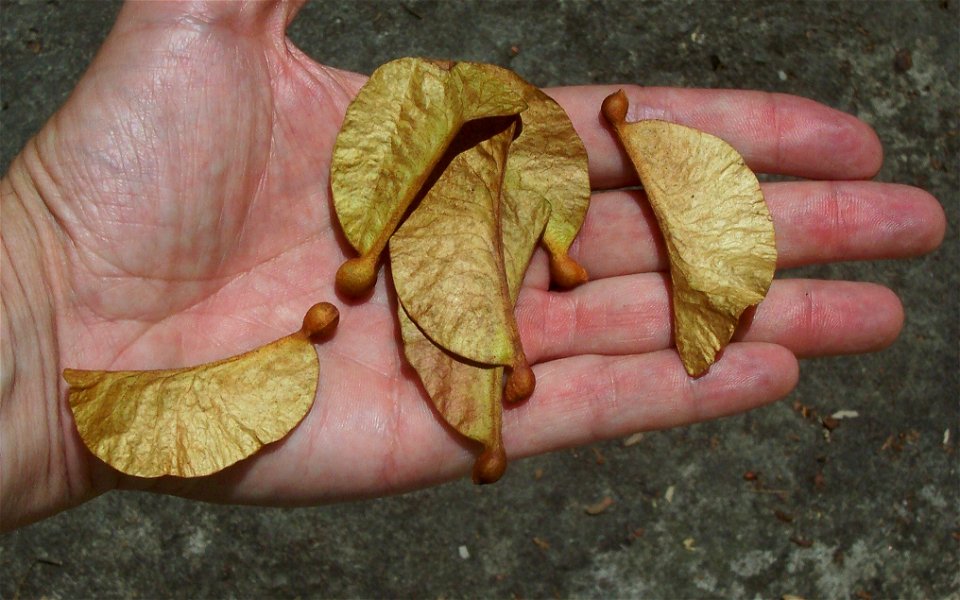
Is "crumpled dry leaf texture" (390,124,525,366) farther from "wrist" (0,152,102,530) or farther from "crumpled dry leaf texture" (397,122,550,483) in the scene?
"wrist" (0,152,102,530)

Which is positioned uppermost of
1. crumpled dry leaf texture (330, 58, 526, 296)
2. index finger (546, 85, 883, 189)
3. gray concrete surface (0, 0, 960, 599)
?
crumpled dry leaf texture (330, 58, 526, 296)

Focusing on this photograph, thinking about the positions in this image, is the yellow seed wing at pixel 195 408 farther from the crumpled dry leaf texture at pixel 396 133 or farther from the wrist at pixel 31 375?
the crumpled dry leaf texture at pixel 396 133

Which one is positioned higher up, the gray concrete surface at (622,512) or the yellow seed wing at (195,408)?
the yellow seed wing at (195,408)

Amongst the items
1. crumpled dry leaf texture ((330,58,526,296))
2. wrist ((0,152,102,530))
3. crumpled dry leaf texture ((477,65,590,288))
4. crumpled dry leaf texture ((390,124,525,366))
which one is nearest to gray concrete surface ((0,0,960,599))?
wrist ((0,152,102,530))

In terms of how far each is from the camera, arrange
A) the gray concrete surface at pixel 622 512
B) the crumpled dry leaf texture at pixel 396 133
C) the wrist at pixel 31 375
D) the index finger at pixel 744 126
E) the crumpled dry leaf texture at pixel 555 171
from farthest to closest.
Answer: the gray concrete surface at pixel 622 512 → the index finger at pixel 744 126 → the crumpled dry leaf texture at pixel 555 171 → the crumpled dry leaf texture at pixel 396 133 → the wrist at pixel 31 375

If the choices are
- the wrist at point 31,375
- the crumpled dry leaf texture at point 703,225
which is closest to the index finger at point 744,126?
the crumpled dry leaf texture at point 703,225

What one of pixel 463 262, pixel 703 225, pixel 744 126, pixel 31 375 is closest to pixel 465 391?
pixel 463 262
